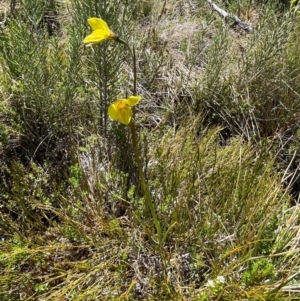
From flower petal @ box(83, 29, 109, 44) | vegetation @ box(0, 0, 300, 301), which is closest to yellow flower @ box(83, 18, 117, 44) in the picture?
flower petal @ box(83, 29, 109, 44)

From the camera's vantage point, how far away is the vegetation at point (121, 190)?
1.32 meters

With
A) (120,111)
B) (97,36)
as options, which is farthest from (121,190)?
(97,36)

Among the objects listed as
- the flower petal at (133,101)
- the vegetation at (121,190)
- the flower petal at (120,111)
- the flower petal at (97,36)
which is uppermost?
the flower petal at (97,36)

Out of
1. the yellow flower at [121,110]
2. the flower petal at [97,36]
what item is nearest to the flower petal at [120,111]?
the yellow flower at [121,110]

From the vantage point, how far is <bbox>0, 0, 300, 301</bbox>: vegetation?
1321 millimetres

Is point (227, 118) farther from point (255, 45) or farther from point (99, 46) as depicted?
point (99, 46)

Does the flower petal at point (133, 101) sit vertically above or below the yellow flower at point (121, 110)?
above

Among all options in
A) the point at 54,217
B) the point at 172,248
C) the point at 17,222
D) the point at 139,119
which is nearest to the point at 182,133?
the point at 139,119

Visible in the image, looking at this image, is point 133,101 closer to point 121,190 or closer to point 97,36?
point 97,36

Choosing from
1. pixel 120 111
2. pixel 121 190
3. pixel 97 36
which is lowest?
pixel 121 190

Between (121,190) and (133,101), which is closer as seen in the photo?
(133,101)

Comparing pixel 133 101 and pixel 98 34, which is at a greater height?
pixel 98 34

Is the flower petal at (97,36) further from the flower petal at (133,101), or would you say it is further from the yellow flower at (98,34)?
the flower petal at (133,101)

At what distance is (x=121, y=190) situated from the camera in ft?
5.11
